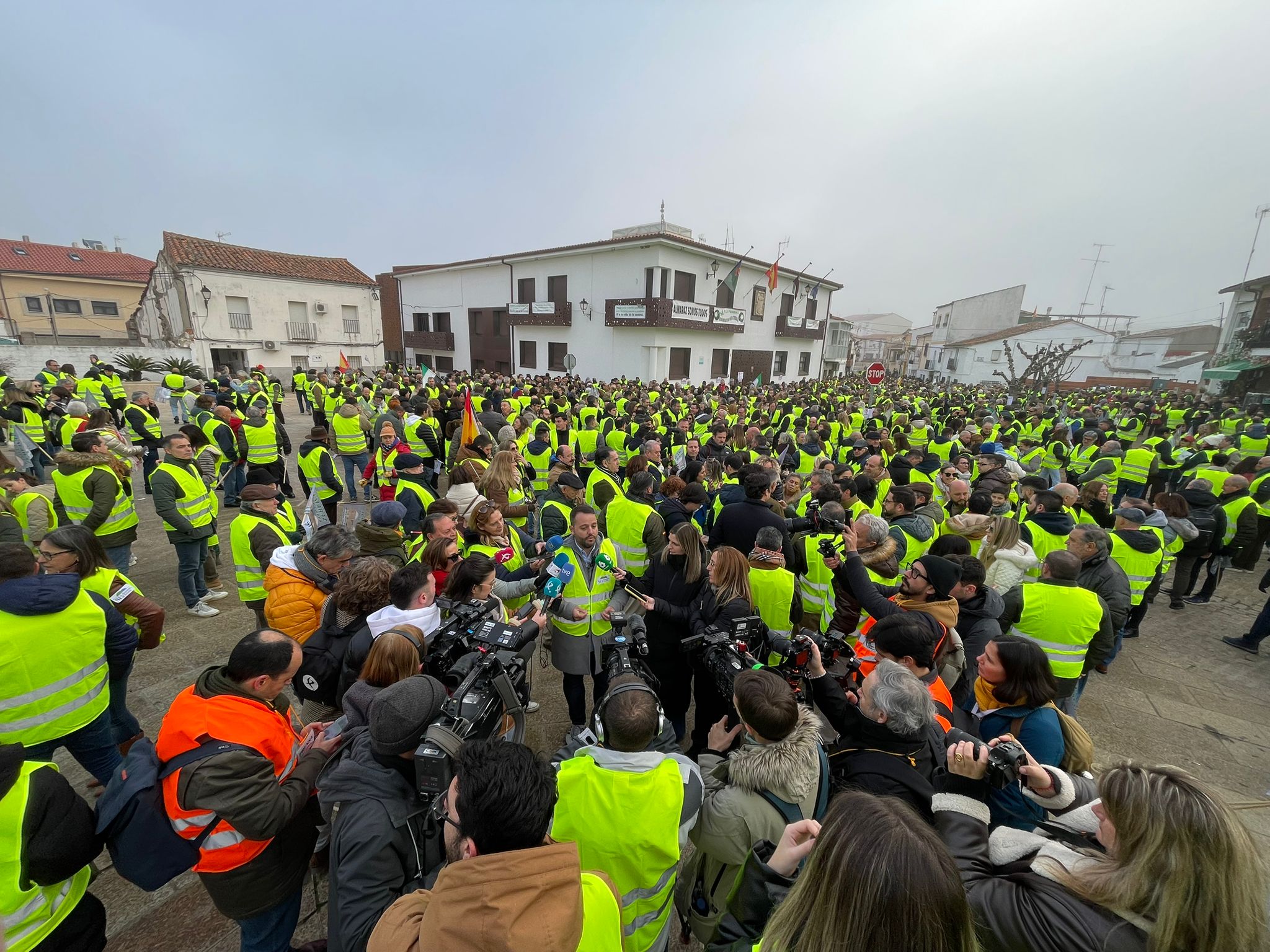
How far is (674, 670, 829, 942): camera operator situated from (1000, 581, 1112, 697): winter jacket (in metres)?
2.31

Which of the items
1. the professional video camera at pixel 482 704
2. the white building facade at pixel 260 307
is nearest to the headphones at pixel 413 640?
the professional video camera at pixel 482 704

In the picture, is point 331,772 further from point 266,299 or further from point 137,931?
point 266,299

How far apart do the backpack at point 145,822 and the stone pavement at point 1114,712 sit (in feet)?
3.74

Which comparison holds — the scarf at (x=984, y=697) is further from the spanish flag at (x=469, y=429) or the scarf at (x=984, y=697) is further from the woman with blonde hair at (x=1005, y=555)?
the spanish flag at (x=469, y=429)

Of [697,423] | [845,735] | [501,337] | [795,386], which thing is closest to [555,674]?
[845,735]

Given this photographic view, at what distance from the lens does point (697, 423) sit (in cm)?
1017

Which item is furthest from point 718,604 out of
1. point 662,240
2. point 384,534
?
point 662,240

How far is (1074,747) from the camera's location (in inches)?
81.2

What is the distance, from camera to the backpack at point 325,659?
2.60 metres

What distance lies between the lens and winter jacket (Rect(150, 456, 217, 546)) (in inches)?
181

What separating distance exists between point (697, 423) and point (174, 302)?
91.2 feet

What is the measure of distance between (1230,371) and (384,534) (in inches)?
1447

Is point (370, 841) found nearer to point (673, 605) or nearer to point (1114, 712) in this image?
point (673, 605)

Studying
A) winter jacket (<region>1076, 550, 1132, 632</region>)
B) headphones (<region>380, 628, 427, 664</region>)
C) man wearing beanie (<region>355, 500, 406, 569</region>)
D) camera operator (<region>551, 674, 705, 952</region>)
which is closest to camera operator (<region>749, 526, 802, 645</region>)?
camera operator (<region>551, 674, 705, 952</region>)
